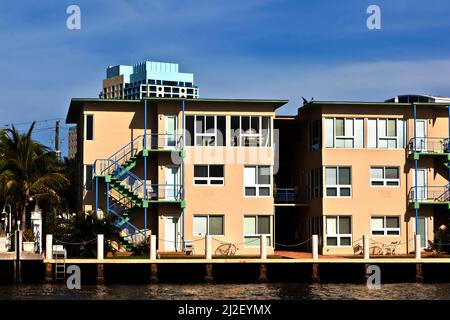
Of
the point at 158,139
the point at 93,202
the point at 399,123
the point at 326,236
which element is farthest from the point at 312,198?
the point at 93,202

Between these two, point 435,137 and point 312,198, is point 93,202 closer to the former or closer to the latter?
point 312,198

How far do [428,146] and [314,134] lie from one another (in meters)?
7.01

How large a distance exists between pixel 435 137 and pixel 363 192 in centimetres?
585

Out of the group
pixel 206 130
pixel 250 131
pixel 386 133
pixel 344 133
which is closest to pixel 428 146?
pixel 386 133

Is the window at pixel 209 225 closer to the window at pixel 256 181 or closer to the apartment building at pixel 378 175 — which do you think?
the window at pixel 256 181

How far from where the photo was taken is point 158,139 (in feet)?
149

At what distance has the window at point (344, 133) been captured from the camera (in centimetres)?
4628

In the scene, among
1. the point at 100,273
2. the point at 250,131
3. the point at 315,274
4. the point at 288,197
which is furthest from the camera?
the point at 288,197

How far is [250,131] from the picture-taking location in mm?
46188

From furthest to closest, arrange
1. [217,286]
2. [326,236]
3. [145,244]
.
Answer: [326,236] < [145,244] < [217,286]

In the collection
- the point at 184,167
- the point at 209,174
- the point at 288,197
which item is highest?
the point at 184,167

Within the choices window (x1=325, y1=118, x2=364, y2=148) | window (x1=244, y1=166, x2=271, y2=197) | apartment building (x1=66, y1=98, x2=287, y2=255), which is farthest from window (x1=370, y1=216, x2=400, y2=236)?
window (x1=244, y1=166, x2=271, y2=197)

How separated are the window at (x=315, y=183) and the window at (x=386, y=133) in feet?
11.7

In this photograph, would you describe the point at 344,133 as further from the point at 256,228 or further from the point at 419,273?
the point at 419,273
